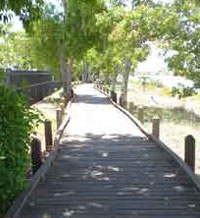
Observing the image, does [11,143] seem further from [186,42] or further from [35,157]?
[186,42]

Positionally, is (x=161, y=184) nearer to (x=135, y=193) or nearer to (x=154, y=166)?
(x=135, y=193)

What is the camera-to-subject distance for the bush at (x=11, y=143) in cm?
550

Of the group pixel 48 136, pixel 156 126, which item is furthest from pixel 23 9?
pixel 156 126

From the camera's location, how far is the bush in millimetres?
5504

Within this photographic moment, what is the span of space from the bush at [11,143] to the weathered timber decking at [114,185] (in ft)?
1.65

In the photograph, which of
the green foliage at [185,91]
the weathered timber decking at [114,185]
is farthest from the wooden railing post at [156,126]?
the green foliage at [185,91]

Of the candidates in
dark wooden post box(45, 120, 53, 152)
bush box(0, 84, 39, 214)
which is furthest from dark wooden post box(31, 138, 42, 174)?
dark wooden post box(45, 120, 53, 152)

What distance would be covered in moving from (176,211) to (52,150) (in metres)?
4.59

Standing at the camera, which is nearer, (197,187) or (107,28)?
(197,187)

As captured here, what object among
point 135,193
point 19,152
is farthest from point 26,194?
point 135,193

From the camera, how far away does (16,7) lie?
9.20m

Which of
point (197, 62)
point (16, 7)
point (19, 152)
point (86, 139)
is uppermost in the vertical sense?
point (16, 7)

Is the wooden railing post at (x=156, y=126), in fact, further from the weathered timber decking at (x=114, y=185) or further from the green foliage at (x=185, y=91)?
the green foliage at (x=185, y=91)

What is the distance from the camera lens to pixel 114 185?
7.51m
